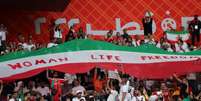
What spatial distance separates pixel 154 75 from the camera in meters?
20.8

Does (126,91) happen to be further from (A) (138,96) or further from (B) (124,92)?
(A) (138,96)

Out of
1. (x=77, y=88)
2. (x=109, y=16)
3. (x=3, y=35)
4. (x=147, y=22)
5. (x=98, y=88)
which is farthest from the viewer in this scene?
(x=109, y=16)

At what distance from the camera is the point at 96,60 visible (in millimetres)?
20391

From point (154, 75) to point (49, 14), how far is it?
11.2m

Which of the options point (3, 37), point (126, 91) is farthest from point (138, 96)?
point (3, 37)

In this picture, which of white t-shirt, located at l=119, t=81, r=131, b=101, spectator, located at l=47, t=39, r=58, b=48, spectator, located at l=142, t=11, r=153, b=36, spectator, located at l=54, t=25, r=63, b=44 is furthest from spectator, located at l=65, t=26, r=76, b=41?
white t-shirt, located at l=119, t=81, r=131, b=101

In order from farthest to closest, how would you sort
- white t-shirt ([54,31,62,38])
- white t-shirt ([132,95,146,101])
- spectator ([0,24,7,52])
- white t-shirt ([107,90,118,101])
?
white t-shirt ([54,31,62,38]) < spectator ([0,24,7,52]) < white t-shirt ([107,90,118,101]) < white t-shirt ([132,95,146,101])

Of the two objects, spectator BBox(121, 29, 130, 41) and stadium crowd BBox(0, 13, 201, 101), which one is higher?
spectator BBox(121, 29, 130, 41)

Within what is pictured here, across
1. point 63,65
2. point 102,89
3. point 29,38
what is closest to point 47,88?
point 102,89

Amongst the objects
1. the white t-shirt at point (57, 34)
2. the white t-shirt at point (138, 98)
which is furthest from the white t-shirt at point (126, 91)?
the white t-shirt at point (57, 34)

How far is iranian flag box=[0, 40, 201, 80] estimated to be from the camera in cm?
1984

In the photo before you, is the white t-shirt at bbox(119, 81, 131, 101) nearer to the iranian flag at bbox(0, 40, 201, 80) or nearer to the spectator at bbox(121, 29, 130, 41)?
the iranian flag at bbox(0, 40, 201, 80)

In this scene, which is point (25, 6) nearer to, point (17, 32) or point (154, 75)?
point (17, 32)

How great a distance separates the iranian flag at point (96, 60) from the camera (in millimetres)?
19844
